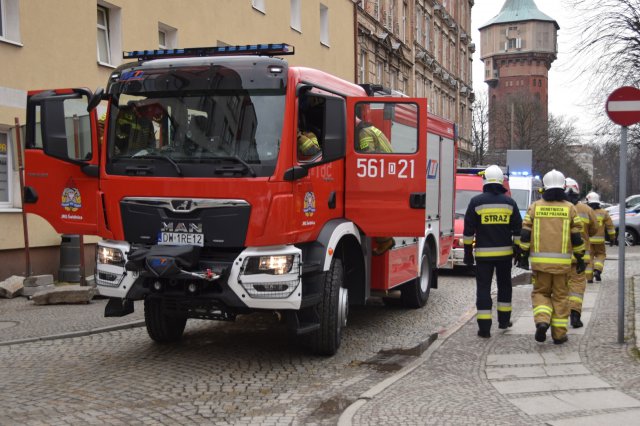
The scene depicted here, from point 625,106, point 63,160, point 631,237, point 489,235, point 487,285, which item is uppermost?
point 625,106

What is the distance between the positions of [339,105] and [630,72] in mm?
16034

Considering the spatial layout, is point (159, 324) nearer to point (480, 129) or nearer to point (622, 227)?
point (622, 227)

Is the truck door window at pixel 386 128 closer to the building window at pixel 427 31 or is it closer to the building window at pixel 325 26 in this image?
the building window at pixel 325 26

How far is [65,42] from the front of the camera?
14.0 meters

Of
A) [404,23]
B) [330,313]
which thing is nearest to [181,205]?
[330,313]

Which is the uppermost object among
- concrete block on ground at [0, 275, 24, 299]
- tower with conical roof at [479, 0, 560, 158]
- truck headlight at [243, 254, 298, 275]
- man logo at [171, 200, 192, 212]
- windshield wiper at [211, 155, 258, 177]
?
tower with conical roof at [479, 0, 560, 158]

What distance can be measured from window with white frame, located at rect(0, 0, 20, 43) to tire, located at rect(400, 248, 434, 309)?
793 centimetres

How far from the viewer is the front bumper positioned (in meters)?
6.49

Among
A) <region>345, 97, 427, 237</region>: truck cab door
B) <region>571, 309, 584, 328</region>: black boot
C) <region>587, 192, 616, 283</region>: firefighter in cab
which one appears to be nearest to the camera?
<region>345, 97, 427, 237</region>: truck cab door

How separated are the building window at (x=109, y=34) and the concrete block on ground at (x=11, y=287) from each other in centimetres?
549

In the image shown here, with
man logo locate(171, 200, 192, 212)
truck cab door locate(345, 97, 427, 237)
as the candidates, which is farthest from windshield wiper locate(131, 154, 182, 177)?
truck cab door locate(345, 97, 427, 237)

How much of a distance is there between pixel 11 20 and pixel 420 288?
8.37 meters

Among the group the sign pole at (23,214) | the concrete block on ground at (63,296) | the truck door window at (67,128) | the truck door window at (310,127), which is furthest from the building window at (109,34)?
the truck door window at (310,127)

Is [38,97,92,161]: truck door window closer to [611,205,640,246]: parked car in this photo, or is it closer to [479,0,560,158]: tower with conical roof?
[611,205,640,246]: parked car
